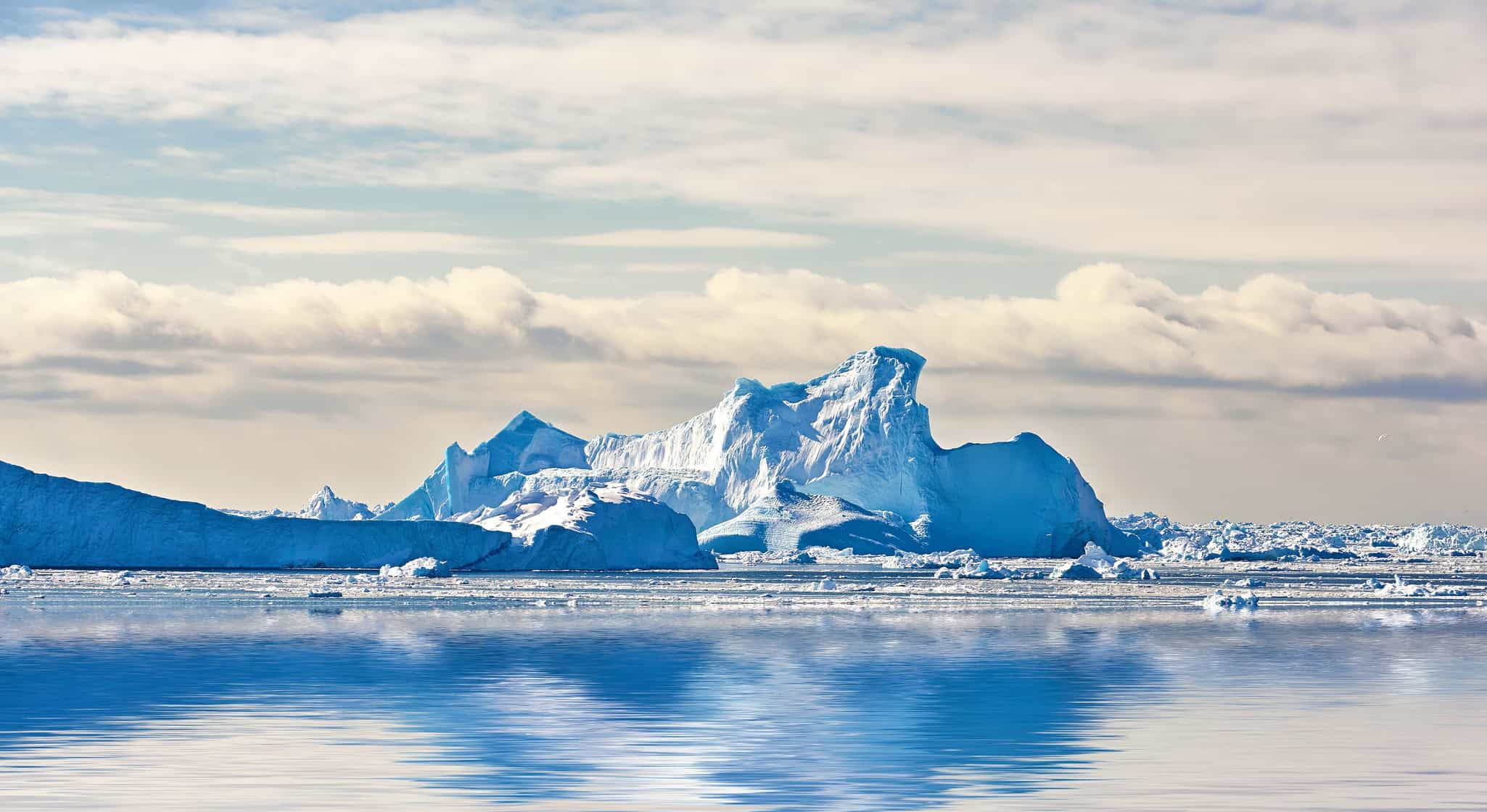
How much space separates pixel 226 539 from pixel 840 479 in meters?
35.1

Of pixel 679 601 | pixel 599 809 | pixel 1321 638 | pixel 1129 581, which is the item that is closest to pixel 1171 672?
pixel 1321 638

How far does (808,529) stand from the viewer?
81875mm

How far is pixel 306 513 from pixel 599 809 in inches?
3730

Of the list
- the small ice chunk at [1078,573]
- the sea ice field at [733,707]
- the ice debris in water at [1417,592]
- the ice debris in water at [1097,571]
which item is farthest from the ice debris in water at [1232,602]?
the small ice chunk at [1078,573]

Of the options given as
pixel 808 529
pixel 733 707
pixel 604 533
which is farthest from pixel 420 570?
pixel 733 707

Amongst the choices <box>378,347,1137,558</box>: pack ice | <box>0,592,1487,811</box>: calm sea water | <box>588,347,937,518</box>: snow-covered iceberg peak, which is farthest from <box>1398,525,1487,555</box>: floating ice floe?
<box>0,592,1487,811</box>: calm sea water

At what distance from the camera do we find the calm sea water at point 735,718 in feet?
41.8

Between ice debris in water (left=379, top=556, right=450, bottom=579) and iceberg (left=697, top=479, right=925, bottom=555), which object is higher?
iceberg (left=697, top=479, right=925, bottom=555)

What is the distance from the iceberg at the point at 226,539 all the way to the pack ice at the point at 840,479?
14.0m

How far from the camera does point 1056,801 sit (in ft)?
40.0

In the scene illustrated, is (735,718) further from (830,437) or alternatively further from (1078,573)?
(830,437)

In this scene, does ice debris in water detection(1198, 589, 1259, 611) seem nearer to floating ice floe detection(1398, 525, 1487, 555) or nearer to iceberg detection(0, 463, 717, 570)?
iceberg detection(0, 463, 717, 570)

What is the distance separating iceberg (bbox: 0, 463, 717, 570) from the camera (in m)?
56.2

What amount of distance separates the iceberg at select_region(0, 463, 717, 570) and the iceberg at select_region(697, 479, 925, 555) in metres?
15.0
